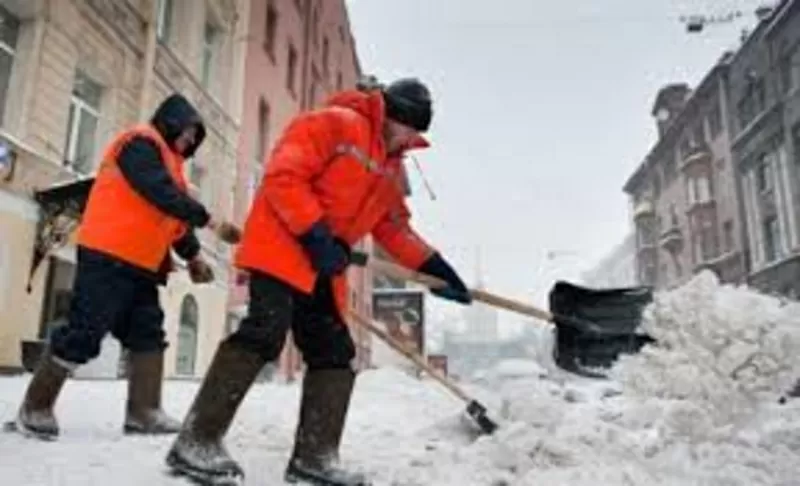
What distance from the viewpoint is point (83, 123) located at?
11328 mm

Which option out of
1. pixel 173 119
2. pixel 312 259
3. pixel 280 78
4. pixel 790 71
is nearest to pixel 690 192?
pixel 790 71

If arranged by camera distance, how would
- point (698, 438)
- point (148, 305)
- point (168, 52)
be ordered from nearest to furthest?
point (698, 438)
point (148, 305)
point (168, 52)

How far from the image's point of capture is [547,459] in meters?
3.11

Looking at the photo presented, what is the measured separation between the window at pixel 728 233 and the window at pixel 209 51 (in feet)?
83.9

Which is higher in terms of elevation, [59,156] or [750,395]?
[59,156]

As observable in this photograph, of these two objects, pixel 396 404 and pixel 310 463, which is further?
pixel 396 404

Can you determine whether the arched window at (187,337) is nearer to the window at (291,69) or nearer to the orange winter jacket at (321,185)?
the window at (291,69)

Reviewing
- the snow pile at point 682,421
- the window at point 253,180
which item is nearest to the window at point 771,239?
the window at point 253,180

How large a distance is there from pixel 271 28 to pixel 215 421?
19448 millimetres

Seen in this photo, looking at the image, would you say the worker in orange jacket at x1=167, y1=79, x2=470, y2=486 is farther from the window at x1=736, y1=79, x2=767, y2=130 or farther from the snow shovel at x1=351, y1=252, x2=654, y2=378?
the window at x1=736, y1=79, x2=767, y2=130

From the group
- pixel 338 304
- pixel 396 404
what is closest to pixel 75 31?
pixel 396 404

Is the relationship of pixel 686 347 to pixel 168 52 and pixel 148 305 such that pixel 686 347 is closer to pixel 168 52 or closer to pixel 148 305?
pixel 148 305

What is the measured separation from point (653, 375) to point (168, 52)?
11.5 meters

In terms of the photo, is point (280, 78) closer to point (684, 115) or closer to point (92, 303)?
point (92, 303)
